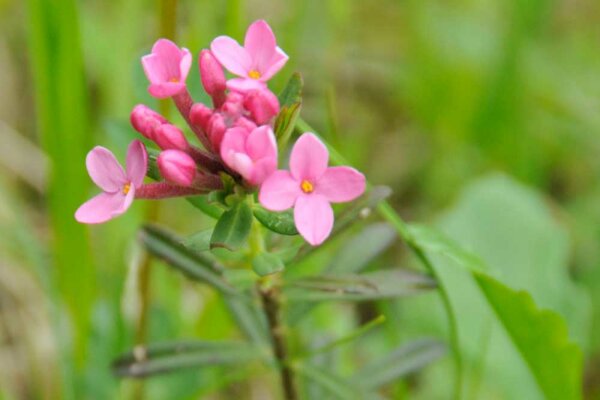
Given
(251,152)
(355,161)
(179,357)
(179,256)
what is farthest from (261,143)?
(355,161)

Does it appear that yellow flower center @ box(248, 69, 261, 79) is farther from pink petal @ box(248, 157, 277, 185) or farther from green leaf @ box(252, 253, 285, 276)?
green leaf @ box(252, 253, 285, 276)

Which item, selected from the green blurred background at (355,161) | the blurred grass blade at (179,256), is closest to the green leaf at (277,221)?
the blurred grass blade at (179,256)

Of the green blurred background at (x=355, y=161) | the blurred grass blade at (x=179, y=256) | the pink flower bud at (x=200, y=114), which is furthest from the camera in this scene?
the green blurred background at (x=355, y=161)

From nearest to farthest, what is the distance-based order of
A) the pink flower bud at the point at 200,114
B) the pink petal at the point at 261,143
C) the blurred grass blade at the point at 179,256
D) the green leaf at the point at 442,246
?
the pink petal at the point at 261,143 < the pink flower bud at the point at 200,114 < the green leaf at the point at 442,246 < the blurred grass blade at the point at 179,256

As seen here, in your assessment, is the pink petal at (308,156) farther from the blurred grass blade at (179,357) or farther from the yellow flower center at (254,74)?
the blurred grass blade at (179,357)

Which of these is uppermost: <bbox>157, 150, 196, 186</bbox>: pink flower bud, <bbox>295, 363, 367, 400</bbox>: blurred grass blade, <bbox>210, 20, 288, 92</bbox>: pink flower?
<bbox>210, 20, 288, 92</bbox>: pink flower

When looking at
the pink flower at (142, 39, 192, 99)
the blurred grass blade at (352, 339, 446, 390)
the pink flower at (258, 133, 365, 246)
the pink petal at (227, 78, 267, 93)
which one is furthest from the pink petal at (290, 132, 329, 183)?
the blurred grass blade at (352, 339, 446, 390)

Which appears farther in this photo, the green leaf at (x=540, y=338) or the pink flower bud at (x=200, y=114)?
the green leaf at (x=540, y=338)

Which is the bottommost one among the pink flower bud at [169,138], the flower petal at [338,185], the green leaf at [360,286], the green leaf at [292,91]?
the green leaf at [360,286]
